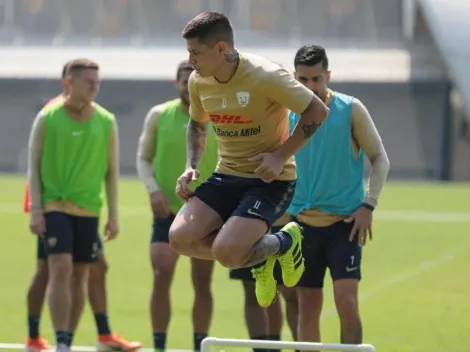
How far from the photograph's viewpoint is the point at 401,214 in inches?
935

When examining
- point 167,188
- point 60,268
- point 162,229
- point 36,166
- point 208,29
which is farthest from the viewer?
point 167,188

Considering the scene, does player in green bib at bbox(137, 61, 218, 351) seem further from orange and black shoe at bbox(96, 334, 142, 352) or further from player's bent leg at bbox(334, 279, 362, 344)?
player's bent leg at bbox(334, 279, 362, 344)

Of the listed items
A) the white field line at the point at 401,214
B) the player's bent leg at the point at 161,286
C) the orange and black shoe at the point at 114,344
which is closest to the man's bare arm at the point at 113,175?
the player's bent leg at the point at 161,286

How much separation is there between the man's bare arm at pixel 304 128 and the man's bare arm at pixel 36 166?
9.04 feet

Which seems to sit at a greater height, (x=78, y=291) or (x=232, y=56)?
(x=232, y=56)

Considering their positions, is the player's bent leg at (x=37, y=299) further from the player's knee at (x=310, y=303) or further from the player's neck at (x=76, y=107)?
the player's knee at (x=310, y=303)

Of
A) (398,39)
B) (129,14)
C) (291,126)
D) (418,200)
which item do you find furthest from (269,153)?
(129,14)

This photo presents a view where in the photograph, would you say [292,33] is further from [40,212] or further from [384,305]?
[40,212]

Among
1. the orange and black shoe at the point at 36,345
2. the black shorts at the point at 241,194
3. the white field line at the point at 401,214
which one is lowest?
the orange and black shoe at the point at 36,345

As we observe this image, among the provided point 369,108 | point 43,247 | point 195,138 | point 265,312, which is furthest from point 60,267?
point 369,108

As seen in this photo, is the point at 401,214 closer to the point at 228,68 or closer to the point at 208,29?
the point at 228,68

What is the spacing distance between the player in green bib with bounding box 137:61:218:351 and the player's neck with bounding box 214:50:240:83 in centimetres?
201

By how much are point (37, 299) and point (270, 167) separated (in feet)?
11.1

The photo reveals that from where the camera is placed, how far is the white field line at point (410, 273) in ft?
44.1
